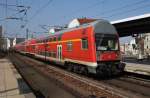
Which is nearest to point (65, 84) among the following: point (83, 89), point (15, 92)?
point (83, 89)

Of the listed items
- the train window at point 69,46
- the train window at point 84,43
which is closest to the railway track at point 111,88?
the train window at point 84,43

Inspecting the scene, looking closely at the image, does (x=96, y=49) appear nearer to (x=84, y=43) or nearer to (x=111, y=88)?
(x=84, y=43)

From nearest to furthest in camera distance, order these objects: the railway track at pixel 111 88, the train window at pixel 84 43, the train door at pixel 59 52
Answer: the railway track at pixel 111 88
the train window at pixel 84 43
the train door at pixel 59 52

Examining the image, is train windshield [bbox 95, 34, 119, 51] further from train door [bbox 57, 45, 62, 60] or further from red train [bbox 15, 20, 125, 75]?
train door [bbox 57, 45, 62, 60]

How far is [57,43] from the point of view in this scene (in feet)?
77.9

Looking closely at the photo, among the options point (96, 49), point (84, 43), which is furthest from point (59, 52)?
point (96, 49)

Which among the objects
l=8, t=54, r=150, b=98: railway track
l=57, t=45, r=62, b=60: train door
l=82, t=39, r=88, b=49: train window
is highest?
l=82, t=39, r=88, b=49: train window

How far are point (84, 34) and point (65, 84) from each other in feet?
12.3

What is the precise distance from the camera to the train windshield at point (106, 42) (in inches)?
653

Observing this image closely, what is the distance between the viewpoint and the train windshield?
16578mm

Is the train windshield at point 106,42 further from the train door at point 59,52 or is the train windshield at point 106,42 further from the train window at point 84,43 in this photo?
the train door at point 59,52

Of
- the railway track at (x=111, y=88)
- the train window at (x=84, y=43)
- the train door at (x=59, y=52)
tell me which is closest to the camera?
the railway track at (x=111, y=88)

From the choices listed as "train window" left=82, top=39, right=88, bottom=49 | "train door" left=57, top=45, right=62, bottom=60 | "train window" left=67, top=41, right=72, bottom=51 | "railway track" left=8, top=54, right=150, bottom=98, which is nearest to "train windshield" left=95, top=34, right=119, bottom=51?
"train window" left=82, top=39, right=88, bottom=49

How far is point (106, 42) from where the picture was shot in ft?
55.7
